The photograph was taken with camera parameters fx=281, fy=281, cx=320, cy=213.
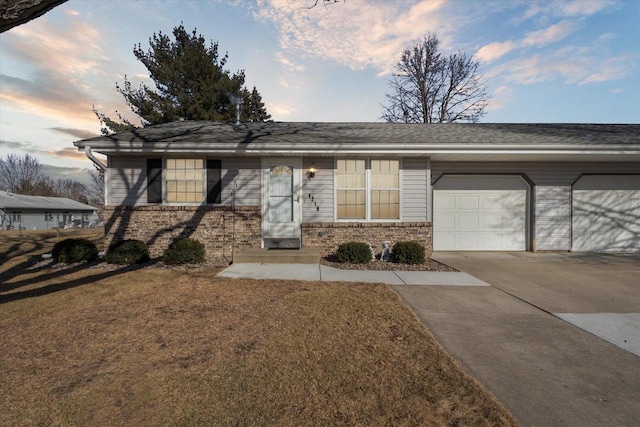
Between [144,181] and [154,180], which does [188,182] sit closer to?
[154,180]

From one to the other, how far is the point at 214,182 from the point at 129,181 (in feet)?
8.04

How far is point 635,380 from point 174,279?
22.6ft

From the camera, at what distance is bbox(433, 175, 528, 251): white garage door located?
9.22 meters

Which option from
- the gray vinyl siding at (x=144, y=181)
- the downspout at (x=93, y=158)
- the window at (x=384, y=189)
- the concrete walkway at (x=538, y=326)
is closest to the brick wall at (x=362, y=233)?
the window at (x=384, y=189)

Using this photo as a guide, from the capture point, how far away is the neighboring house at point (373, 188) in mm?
7844

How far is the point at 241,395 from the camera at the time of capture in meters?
2.32

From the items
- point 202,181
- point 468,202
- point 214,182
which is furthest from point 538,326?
point 202,181

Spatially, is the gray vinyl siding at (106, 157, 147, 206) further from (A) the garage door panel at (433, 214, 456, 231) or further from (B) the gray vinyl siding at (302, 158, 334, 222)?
(A) the garage door panel at (433, 214, 456, 231)

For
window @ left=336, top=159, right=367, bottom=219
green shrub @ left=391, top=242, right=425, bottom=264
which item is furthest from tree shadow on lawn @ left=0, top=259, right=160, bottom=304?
green shrub @ left=391, top=242, right=425, bottom=264

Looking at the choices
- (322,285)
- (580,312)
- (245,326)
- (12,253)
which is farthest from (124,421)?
(12,253)

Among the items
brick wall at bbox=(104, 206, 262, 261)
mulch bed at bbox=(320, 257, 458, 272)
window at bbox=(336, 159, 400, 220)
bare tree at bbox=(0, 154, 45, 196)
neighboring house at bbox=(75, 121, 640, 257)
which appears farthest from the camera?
bare tree at bbox=(0, 154, 45, 196)

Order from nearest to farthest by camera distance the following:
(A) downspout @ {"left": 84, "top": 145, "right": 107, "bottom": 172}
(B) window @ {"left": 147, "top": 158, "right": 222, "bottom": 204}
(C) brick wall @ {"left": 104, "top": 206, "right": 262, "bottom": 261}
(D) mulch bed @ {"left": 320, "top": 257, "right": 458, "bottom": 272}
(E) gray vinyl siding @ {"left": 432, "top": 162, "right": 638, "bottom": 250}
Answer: (D) mulch bed @ {"left": 320, "top": 257, "right": 458, "bottom": 272} → (A) downspout @ {"left": 84, "top": 145, "right": 107, "bottom": 172} → (C) brick wall @ {"left": 104, "top": 206, "right": 262, "bottom": 261} → (B) window @ {"left": 147, "top": 158, "right": 222, "bottom": 204} → (E) gray vinyl siding @ {"left": 432, "top": 162, "right": 638, "bottom": 250}

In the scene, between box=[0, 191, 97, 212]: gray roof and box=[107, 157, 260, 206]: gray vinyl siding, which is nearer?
box=[107, 157, 260, 206]: gray vinyl siding

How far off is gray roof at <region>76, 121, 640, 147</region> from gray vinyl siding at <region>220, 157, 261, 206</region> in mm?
687
